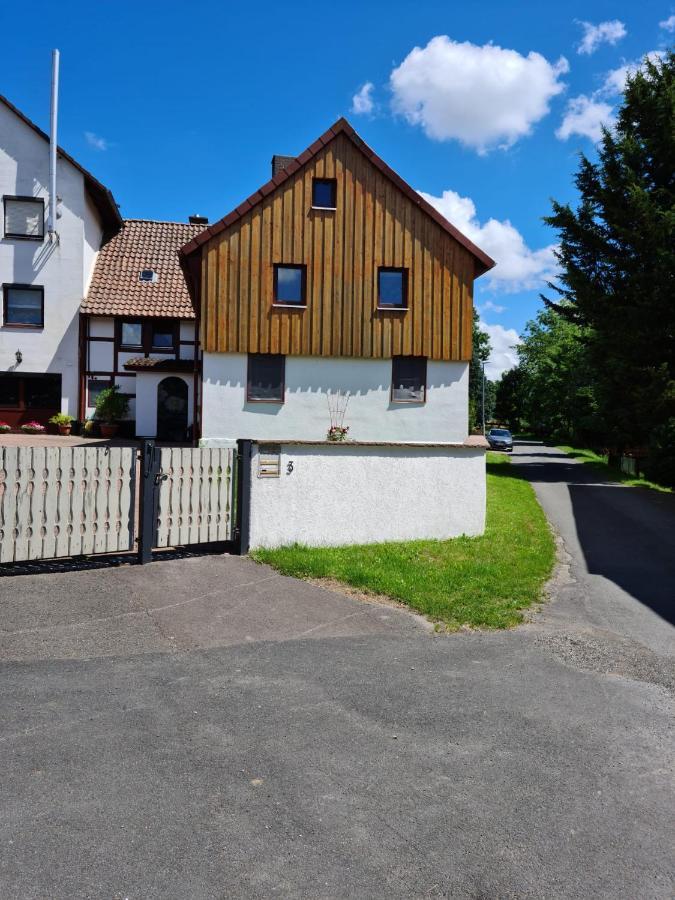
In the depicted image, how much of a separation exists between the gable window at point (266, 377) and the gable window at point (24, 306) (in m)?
11.9

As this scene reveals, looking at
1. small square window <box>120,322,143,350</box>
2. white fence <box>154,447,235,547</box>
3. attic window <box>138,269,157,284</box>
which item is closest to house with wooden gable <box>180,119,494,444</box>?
small square window <box>120,322,143,350</box>

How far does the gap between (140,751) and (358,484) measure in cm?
697

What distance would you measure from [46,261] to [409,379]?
50.9 ft

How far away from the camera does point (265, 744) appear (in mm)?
4430

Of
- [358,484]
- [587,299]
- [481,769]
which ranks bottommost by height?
[481,769]

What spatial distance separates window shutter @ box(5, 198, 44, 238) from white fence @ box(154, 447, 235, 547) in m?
20.9

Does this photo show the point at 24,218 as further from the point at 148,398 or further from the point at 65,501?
the point at 65,501

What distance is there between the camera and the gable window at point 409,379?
20.1m

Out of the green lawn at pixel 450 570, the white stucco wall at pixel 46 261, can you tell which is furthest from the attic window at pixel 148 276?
the green lawn at pixel 450 570

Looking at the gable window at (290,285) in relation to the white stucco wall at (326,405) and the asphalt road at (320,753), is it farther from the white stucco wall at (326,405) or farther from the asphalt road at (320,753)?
the asphalt road at (320,753)

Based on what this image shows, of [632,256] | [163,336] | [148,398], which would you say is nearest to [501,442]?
[632,256]

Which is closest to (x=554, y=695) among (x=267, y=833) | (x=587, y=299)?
(x=267, y=833)

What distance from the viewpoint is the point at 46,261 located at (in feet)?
86.3

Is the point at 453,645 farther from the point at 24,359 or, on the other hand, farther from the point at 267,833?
the point at 24,359
